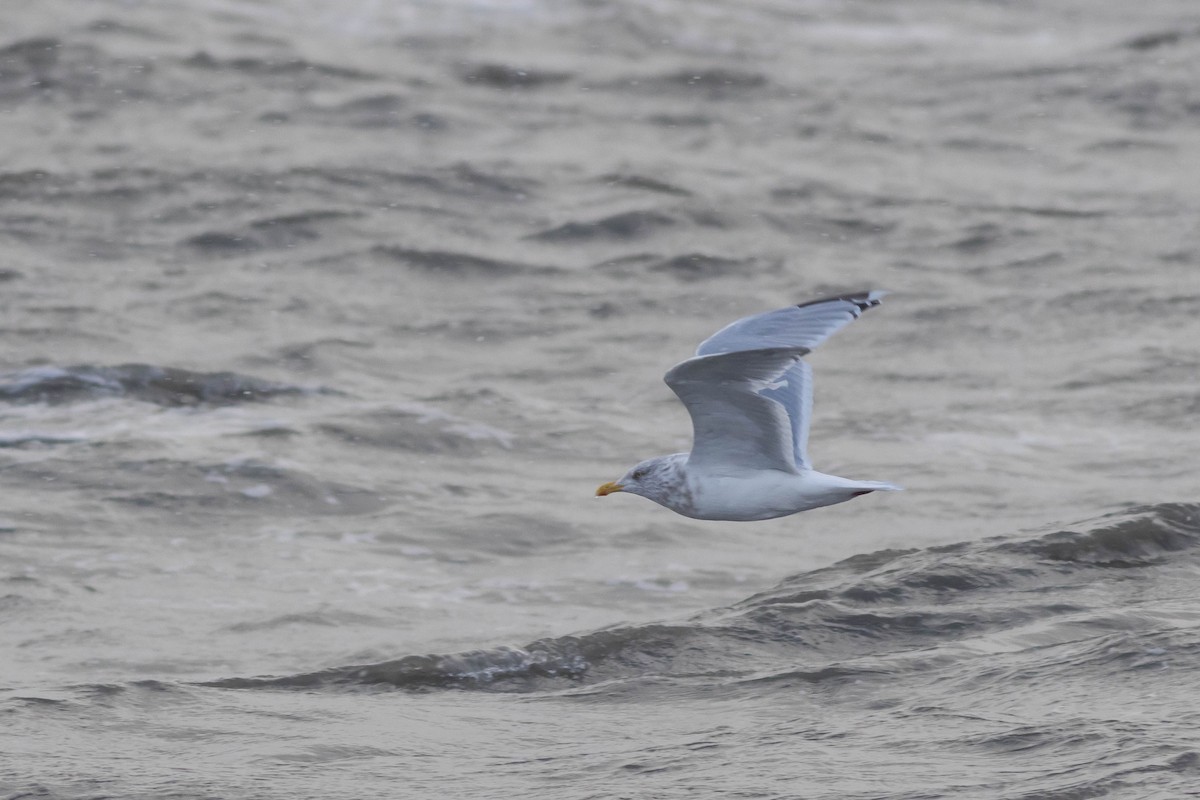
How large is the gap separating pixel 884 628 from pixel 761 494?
4.20 feet

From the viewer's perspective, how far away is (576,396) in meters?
10.9

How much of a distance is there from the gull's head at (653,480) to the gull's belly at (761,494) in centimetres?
14

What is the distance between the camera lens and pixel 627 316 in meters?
12.2

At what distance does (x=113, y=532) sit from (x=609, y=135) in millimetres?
Result: 7691

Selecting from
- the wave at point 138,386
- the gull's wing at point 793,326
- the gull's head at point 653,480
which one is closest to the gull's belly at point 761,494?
the gull's head at point 653,480

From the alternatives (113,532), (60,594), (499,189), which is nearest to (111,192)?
(499,189)

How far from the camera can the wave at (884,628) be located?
675cm

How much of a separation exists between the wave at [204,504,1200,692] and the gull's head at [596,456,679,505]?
728 millimetres

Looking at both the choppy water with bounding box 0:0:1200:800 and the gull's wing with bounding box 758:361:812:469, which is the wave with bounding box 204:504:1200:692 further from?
the gull's wing with bounding box 758:361:812:469

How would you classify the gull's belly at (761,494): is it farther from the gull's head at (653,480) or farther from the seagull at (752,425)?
the gull's head at (653,480)

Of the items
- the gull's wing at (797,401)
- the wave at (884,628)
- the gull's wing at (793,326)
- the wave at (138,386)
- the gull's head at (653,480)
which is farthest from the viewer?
the wave at (138,386)

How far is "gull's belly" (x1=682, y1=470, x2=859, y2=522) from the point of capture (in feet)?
20.1

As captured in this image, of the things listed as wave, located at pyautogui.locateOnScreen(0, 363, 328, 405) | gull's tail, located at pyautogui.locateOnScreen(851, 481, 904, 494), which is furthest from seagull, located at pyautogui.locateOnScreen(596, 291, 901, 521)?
wave, located at pyautogui.locateOnScreen(0, 363, 328, 405)

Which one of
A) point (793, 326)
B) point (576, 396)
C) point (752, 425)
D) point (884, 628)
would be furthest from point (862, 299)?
point (576, 396)
